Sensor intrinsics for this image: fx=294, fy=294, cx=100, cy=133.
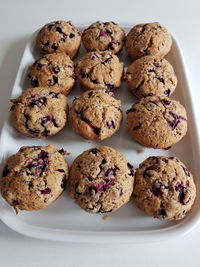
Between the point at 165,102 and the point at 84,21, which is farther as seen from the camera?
the point at 84,21

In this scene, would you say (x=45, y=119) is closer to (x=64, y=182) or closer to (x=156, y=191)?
(x=64, y=182)

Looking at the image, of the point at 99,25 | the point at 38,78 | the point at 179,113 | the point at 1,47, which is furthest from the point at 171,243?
the point at 1,47

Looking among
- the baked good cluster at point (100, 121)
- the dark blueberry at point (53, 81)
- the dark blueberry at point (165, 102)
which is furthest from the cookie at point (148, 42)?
the dark blueberry at point (53, 81)

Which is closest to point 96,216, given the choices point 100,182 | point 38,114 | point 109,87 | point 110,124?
point 100,182

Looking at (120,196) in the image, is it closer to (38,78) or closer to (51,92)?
(51,92)

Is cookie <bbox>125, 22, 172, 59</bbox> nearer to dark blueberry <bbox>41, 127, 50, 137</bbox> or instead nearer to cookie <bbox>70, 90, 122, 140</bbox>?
cookie <bbox>70, 90, 122, 140</bbox>

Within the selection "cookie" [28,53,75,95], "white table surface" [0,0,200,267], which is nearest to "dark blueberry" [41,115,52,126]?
"cookie" [28,53,75,95]

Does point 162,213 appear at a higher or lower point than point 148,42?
lower
